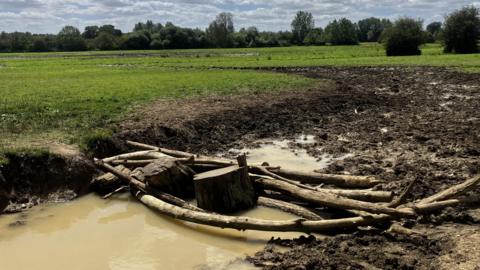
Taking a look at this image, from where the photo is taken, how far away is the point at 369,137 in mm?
16344

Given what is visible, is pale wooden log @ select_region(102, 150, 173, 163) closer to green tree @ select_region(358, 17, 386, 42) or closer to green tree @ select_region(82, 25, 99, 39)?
green tree @ select_region(358, 17, 386, 42)

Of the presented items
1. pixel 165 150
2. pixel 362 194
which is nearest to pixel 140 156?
pixel 165 150

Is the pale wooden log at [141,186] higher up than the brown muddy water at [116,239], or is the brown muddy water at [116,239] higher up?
the pale wooden log at [141,186]

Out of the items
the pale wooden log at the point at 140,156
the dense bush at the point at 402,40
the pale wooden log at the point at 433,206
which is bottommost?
the pale wooden log at the point at 433,206

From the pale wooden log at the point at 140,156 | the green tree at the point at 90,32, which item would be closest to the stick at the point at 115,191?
the pale wooden log at the point at 140,156

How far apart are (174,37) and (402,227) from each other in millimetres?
125935

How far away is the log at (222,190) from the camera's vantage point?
9805 mm

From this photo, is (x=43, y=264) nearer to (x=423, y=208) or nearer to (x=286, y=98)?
(x=423, y=208)

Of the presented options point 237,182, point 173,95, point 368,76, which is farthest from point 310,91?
point 237,182

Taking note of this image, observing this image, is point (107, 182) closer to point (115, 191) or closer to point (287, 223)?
point (115, 191)

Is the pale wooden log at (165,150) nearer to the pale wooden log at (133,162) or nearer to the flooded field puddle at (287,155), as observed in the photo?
the pale wooden log at (133,162)

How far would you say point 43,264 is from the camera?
8328 mm

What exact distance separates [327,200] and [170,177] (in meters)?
3.68

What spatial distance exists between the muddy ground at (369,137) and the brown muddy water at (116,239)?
0.81 metres
